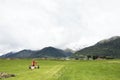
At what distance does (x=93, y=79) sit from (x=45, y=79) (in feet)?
23.7

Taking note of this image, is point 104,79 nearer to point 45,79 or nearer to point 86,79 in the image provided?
point 86,79

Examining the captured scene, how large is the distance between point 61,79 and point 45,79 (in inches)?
92.7

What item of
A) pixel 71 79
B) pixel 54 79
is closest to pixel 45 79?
pixel 54 79

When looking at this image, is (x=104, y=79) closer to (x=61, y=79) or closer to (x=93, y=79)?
(x=93, y=79)

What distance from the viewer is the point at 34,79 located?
4012 centimetres

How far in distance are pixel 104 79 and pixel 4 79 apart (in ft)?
50.7

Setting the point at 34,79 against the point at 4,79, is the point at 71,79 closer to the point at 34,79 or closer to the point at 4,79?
the point at 34,79

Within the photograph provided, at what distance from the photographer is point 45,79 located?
131 ft

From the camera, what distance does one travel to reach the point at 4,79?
42.3 meters

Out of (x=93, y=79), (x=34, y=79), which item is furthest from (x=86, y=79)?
(x=34, y=79)

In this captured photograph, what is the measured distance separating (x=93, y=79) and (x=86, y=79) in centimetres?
105

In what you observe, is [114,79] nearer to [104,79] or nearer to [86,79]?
[104,79]

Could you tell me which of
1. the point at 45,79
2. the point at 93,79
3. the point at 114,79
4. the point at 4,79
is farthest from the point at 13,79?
the point at 114,79

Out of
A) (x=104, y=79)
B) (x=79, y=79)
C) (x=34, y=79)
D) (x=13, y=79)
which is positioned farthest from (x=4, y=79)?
(x=104, y=79)
